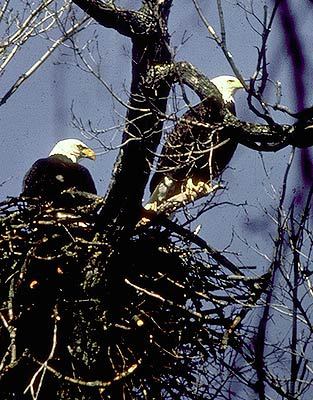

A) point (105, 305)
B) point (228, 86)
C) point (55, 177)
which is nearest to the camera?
point (105, 305)

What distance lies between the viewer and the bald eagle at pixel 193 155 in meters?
3.58

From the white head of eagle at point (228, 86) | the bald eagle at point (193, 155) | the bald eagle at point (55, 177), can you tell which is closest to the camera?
the bald eagle at point (193, 155)

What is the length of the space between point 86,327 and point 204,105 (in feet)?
4.08

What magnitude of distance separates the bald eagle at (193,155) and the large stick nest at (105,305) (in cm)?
41

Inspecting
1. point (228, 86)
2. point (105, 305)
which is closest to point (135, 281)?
point (105, 305)

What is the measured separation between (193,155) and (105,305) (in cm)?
96

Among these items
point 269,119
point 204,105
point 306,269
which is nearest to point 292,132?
point 269,119

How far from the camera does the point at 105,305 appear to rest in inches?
158

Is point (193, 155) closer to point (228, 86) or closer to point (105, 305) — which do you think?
point (105, 305)

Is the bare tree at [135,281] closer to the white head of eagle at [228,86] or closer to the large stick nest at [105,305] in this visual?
the large stick nest at [105,305]

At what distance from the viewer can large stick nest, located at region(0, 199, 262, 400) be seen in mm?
3852

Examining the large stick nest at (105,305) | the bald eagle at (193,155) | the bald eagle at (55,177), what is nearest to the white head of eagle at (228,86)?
the bald eagle at (193,155)

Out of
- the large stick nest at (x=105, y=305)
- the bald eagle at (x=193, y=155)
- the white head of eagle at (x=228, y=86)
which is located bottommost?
the large stick nest at (x=105, y=305)

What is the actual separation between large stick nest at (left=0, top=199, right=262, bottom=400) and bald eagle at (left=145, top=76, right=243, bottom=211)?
0.41 m
